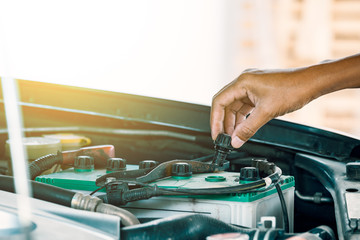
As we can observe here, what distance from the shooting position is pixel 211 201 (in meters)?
0.63

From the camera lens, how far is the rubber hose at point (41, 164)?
0.74 m

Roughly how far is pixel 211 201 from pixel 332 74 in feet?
0.98

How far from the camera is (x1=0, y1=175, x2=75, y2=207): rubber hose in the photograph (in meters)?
0.55

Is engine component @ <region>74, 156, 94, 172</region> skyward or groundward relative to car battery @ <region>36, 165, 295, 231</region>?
skyward

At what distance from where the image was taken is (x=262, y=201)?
0.65 meters

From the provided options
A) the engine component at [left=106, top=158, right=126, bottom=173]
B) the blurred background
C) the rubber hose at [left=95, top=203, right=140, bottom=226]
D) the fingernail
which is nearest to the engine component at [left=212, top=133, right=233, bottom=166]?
the fingernail

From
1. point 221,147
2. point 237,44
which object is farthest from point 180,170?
point 237,44

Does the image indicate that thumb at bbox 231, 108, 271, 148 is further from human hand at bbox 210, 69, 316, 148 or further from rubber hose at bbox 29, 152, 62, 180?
rubber hose at bbox 29, 152, 62, 180

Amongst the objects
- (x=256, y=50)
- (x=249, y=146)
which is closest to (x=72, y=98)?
(x=249, y=146)

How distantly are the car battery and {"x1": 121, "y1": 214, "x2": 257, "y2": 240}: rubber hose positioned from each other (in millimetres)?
98

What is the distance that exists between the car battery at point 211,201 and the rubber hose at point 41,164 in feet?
0.09

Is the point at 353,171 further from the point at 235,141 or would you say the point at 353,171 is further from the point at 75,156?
the point at 75,156

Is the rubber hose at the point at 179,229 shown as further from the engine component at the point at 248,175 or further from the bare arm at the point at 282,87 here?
the bare arm at the point at 282,87

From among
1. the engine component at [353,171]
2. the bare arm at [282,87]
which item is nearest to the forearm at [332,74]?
the bare arm at [282,87]
